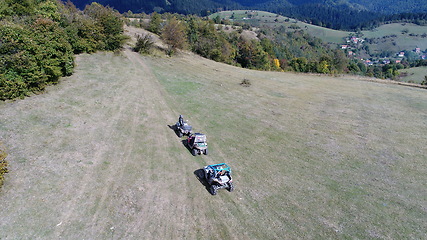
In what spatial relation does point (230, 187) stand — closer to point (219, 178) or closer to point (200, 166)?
point (219, 178)

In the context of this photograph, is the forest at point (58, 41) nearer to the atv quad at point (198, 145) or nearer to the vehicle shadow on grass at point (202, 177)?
the atv quad at point (198, 145)

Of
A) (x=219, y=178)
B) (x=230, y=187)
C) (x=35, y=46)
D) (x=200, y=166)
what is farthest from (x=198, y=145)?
(x=35, y=46)

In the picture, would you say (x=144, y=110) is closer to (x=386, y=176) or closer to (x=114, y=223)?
(x=114, y=223)

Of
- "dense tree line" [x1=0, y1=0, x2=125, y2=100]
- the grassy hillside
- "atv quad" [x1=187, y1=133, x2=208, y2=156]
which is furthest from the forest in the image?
"atv quad" [x1=187, y1=133, x2=208, y2=156]

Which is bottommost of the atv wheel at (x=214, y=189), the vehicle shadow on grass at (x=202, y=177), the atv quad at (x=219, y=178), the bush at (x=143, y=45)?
the vehicle shadow on grass at (x=202, y=177)

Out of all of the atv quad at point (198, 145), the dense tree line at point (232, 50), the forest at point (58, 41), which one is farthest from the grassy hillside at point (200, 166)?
the dense tree line at point (232, 50)
